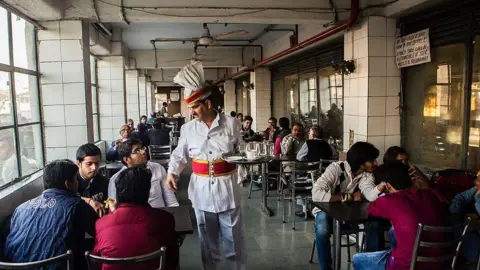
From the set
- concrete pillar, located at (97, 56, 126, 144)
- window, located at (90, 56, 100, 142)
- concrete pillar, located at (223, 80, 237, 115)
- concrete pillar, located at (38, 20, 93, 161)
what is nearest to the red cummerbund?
concrete pillar, located at (38, 20, 93, 161)

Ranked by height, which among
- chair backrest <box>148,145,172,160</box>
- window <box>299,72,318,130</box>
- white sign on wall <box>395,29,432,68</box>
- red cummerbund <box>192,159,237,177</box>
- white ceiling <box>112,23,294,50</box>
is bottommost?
chair backrest <box>148,145,172,160</box>

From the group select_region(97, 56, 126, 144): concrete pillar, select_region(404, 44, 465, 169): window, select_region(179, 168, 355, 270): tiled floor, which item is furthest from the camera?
select_region(97, 56, 126, 144): concrete pillar

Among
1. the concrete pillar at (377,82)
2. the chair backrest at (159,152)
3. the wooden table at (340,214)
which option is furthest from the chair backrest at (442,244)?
the chair backrest at (159,152)

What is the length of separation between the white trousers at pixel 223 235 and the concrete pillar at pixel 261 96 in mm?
7905

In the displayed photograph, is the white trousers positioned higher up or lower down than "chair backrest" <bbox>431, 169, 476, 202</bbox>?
lower down

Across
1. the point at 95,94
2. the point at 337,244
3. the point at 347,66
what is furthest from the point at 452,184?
the point at 95,94

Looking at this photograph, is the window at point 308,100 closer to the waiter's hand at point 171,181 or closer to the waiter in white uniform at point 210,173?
the waiter in white uniform at point 210,173

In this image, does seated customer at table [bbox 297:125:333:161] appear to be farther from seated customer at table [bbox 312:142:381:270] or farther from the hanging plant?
seated customer at table [bbox 312:142:381:270]

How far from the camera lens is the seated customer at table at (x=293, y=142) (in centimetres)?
564

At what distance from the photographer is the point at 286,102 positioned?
378 inches

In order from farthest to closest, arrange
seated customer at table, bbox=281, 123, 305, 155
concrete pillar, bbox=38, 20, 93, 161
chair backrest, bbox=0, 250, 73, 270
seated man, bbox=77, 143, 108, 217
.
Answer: seated customer at table, bbox=281, 123, 305, 155 < concrete pillar, bbox=38, 20, 93, 161 < seated man, bbox=77, 143, 108, 217 < chair backrest, bbox=0, 250, 73, 270

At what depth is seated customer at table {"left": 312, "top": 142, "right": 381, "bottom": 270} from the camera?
2.72 meters

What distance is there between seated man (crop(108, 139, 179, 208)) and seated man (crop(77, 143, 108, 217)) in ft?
0.37

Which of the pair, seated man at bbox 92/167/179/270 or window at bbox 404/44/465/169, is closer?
seated man at bbox 92/167/179/270
